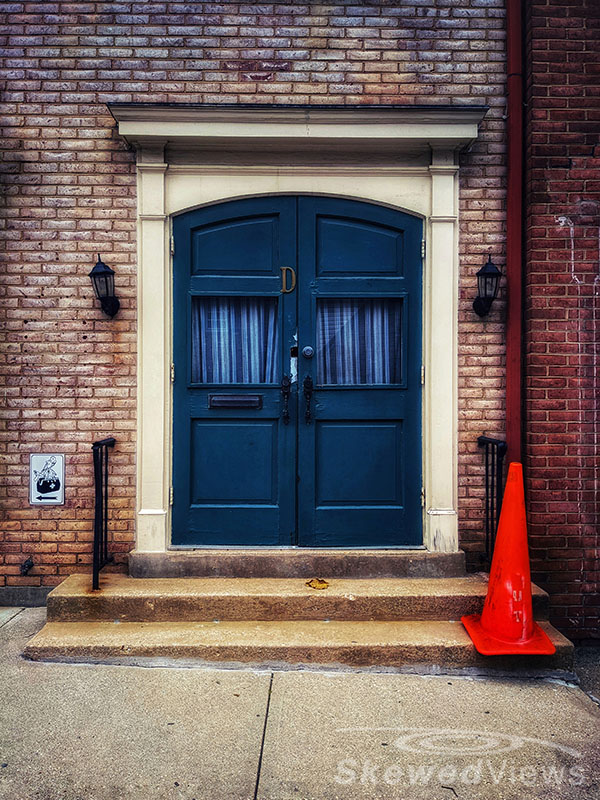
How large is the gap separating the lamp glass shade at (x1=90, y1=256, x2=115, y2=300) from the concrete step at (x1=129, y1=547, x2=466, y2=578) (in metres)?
1.79

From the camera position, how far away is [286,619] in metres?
3.79

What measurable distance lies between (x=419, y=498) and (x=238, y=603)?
4.82 feet

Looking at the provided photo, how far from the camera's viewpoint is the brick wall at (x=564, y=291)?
4.16m

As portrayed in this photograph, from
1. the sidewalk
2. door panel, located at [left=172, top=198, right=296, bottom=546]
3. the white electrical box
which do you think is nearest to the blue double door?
door panel, located at [left=172, top=198, right=296, bottom=546]

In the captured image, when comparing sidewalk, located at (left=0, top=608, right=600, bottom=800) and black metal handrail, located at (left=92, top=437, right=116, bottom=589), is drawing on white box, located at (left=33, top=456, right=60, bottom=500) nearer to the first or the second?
black metal handrail, located at (left=92, top=437, right=116, bottom=589)

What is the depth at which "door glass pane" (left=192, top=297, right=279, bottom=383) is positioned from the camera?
4398mm

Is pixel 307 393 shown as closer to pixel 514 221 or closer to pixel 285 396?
pixel 285 396

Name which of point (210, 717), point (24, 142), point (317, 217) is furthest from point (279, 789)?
point (24, 142)

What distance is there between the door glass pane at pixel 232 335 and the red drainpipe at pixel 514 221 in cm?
167

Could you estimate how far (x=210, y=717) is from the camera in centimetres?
294

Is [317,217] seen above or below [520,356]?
above

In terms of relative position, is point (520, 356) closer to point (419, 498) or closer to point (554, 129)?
point (419, 498)

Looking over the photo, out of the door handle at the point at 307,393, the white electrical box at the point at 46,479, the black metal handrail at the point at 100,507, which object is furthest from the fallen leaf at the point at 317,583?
the white electrical box at the point at 46,479

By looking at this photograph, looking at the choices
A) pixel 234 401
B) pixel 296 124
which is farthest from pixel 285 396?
pixel 296 124
